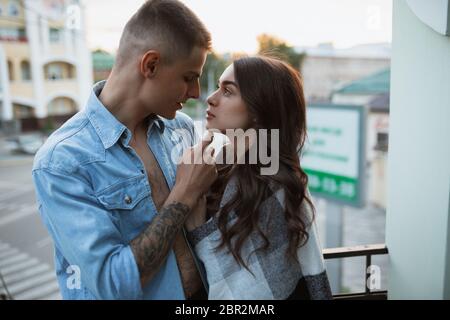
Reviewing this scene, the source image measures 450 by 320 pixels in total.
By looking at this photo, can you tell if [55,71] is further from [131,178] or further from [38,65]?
[131,178]

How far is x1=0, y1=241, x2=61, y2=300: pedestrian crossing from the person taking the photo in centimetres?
538

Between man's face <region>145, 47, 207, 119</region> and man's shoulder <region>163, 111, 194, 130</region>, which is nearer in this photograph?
man's face <region>145, 47, 207, 119</region>

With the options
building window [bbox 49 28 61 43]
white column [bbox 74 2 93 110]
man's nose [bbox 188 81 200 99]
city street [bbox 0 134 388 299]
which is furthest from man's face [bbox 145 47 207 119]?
building window [bbox 49 28 61 43]

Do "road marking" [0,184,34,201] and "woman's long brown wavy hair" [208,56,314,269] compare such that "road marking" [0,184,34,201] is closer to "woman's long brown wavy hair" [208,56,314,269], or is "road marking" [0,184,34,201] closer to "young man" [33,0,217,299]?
"young man" [33,0,217,299]

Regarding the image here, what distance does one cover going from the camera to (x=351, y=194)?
602 centimetres

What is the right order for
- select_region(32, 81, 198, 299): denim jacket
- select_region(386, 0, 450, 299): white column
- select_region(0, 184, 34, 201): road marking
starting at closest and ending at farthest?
select_region(32, 81, 198, 299): denim jacket < select_region(386, 0, 450, 299): white column < select_region(0, 184, 34, 201): road marking

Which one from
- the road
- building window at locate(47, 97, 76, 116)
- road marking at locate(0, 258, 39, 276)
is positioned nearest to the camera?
building window at locate(47, 97, 76, 116)

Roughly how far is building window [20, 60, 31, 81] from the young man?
5533 millimetres

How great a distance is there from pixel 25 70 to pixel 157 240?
612 centimetres

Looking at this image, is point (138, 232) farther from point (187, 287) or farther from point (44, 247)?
point (44, 247)

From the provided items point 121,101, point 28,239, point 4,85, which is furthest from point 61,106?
point 121,101

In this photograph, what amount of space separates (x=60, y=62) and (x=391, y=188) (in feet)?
16.4

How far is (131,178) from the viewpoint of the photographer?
95cm

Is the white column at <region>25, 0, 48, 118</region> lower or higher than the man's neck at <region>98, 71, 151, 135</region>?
higher
